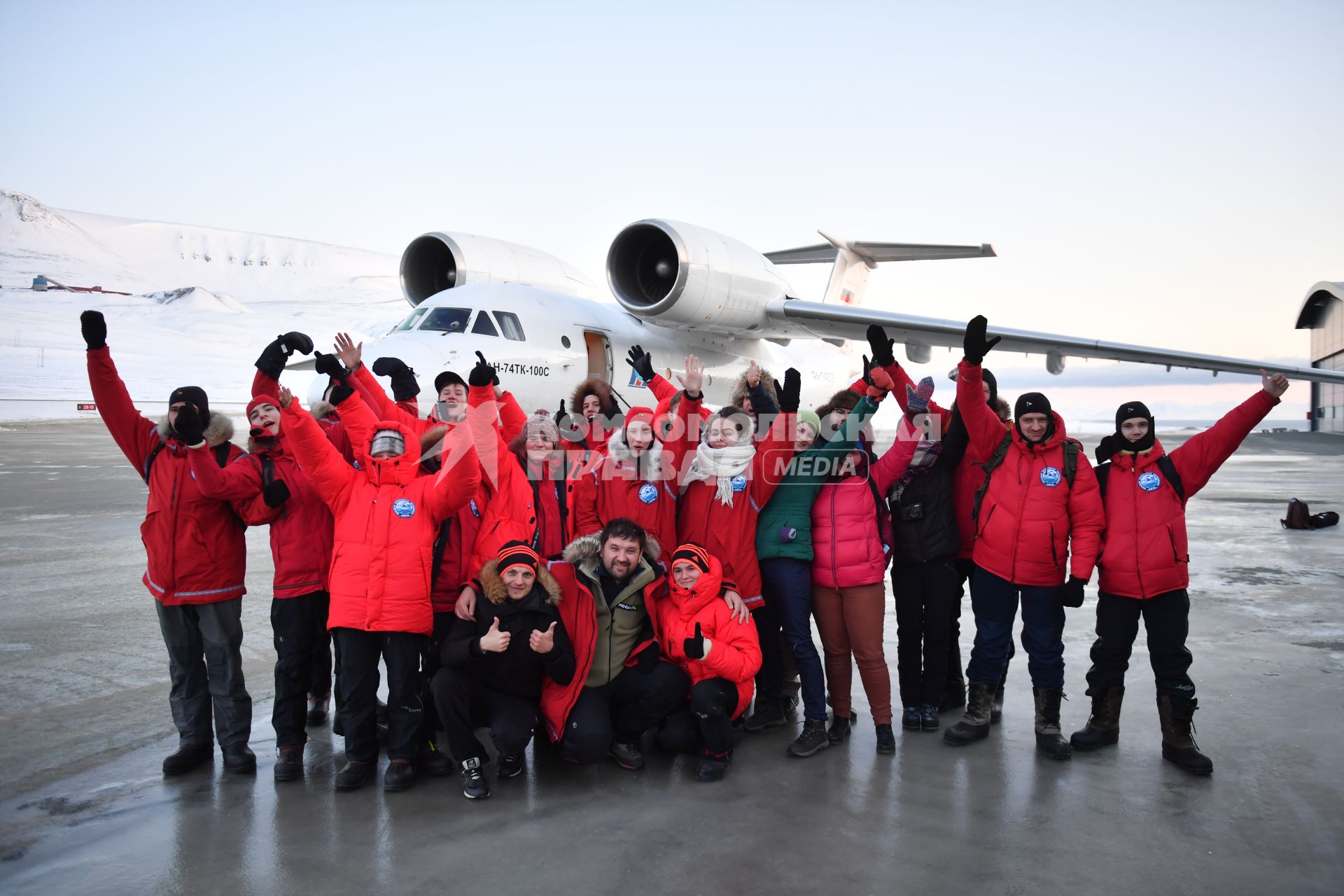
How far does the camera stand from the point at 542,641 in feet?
11.2

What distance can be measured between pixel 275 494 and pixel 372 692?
3.14ft

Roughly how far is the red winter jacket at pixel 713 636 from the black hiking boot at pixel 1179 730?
173 cm

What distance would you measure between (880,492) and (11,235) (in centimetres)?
17986

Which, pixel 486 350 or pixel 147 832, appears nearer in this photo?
pixel 147 832

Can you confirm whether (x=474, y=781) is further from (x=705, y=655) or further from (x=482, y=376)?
(x=482, y=376)

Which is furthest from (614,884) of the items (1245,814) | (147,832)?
(1245,814)

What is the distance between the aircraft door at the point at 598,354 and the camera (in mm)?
10672

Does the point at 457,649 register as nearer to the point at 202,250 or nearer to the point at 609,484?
the point at 609,484

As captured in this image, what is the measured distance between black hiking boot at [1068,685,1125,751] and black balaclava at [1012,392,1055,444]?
3.85 ft

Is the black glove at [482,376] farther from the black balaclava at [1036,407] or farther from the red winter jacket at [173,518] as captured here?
the black balaclava at [1036,407]

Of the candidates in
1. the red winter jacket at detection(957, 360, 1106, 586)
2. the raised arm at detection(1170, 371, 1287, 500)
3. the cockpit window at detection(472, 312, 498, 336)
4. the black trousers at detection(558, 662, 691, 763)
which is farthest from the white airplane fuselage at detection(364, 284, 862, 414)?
the raised arm at detection(1170, 371, 1287, 500)

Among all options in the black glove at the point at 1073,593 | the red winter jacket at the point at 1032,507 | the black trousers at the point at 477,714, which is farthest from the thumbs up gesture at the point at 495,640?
the black glove at the point at 1073,593

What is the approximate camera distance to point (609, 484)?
424cm

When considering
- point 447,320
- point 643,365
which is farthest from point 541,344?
point 643,365
